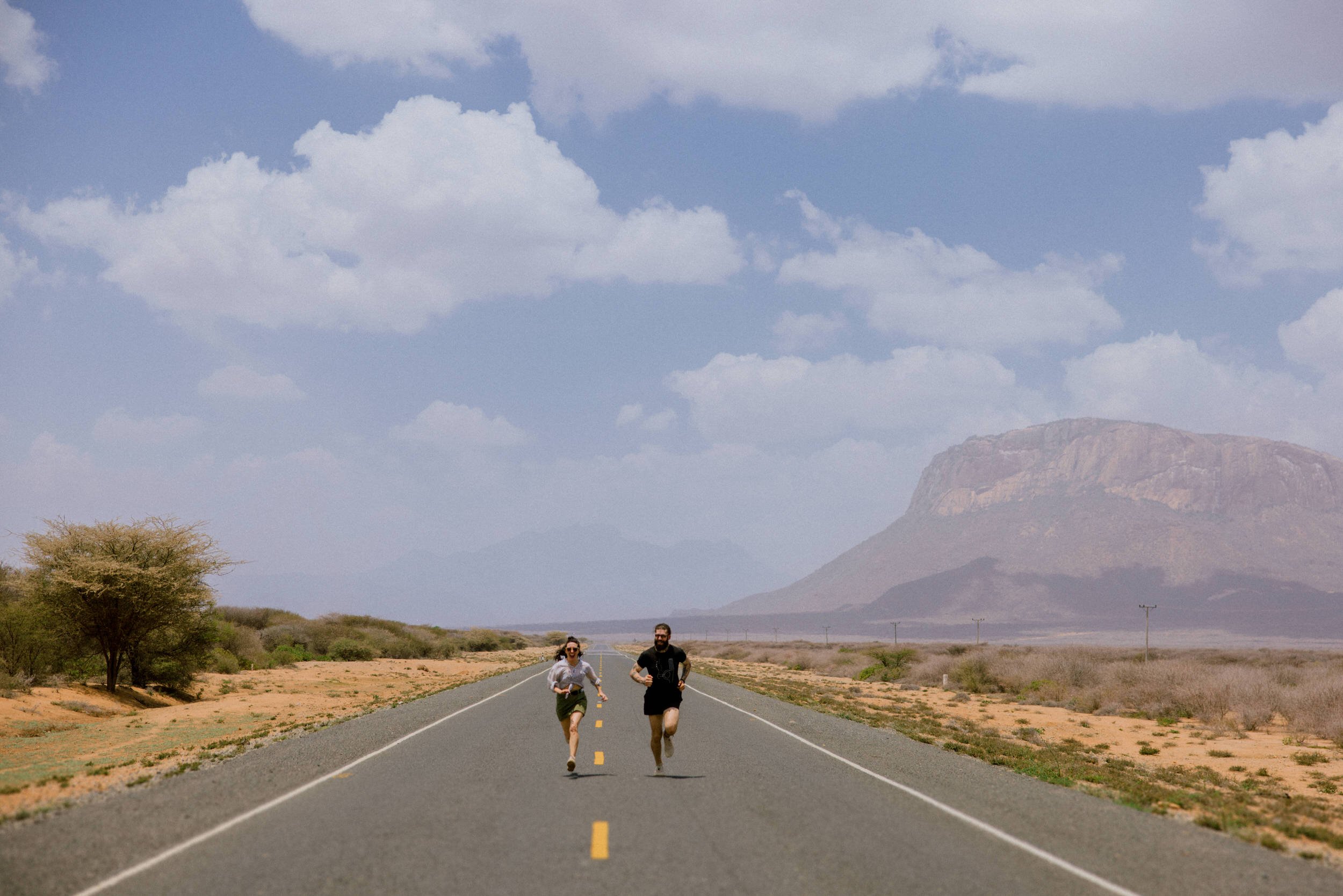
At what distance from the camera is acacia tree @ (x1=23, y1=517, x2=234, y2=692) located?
31.4 metres

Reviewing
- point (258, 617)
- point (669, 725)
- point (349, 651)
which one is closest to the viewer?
point (669, 725)

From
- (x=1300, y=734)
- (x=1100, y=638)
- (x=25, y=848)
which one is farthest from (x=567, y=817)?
(x=1100, y=638)

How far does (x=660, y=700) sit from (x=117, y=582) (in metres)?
25.7

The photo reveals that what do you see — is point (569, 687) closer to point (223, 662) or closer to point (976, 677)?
point (223, 662)

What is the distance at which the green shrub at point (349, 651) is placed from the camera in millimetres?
71812

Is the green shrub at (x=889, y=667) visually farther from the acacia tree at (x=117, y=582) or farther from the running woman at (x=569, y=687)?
the running woman at (x=569, y=687)

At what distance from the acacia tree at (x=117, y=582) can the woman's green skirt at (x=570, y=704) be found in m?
23.7

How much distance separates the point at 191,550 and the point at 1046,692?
126 ft

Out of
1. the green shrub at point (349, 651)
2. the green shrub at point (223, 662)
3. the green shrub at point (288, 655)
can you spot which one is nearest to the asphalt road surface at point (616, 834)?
the green shrub at point (223, 662)

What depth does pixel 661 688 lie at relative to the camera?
13.6 meters

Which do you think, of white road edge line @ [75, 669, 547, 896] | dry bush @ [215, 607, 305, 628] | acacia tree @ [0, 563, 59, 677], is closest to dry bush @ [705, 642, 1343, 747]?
white road edge line @ [75, 669, 547, 896]

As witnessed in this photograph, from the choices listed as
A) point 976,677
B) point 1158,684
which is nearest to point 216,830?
point 1158,684

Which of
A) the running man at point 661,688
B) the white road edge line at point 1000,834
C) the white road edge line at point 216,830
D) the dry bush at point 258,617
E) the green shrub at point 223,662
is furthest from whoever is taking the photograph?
the dry bush at point 258,617

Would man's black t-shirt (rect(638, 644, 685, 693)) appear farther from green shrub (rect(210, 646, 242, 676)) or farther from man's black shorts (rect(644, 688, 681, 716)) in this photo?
green shrub (rect(210, 646, 242, 676))
